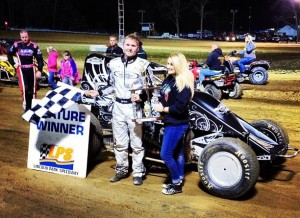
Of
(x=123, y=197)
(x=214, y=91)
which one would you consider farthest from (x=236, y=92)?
(x=123, y=197)

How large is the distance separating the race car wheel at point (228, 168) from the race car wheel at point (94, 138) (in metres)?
1.63

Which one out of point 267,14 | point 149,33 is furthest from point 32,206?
point 267,14

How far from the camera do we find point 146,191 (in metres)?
5.05

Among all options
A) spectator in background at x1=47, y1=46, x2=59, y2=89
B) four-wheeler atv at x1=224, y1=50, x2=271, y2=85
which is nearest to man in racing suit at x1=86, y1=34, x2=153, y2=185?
spectator in background at x1=47, y1=46, x2=59, y2=89

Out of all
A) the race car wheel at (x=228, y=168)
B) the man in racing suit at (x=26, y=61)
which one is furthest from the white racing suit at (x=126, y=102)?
the man in racing suit at (x=26, y=61)

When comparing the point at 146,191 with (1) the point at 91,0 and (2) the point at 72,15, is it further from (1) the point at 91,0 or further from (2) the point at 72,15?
(1) the point at 91,0

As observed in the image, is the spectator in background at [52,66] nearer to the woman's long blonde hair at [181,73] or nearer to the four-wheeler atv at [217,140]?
the four-wheeler atv at [217,140]

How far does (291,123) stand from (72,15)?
82.4m

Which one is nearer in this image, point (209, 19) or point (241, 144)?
point (241, 144)

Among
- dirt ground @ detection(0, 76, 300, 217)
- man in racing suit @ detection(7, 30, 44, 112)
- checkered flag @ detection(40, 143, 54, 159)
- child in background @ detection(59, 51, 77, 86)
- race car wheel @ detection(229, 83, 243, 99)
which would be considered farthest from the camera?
child in background @ detection(59, 51, 77, 86)

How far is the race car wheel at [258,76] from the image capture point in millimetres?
14898

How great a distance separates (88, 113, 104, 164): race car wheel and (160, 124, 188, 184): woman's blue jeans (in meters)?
1.27

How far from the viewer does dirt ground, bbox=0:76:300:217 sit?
446 centimetres

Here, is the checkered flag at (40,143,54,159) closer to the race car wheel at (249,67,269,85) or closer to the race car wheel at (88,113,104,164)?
the race car wheel at (88,113,104,164)
